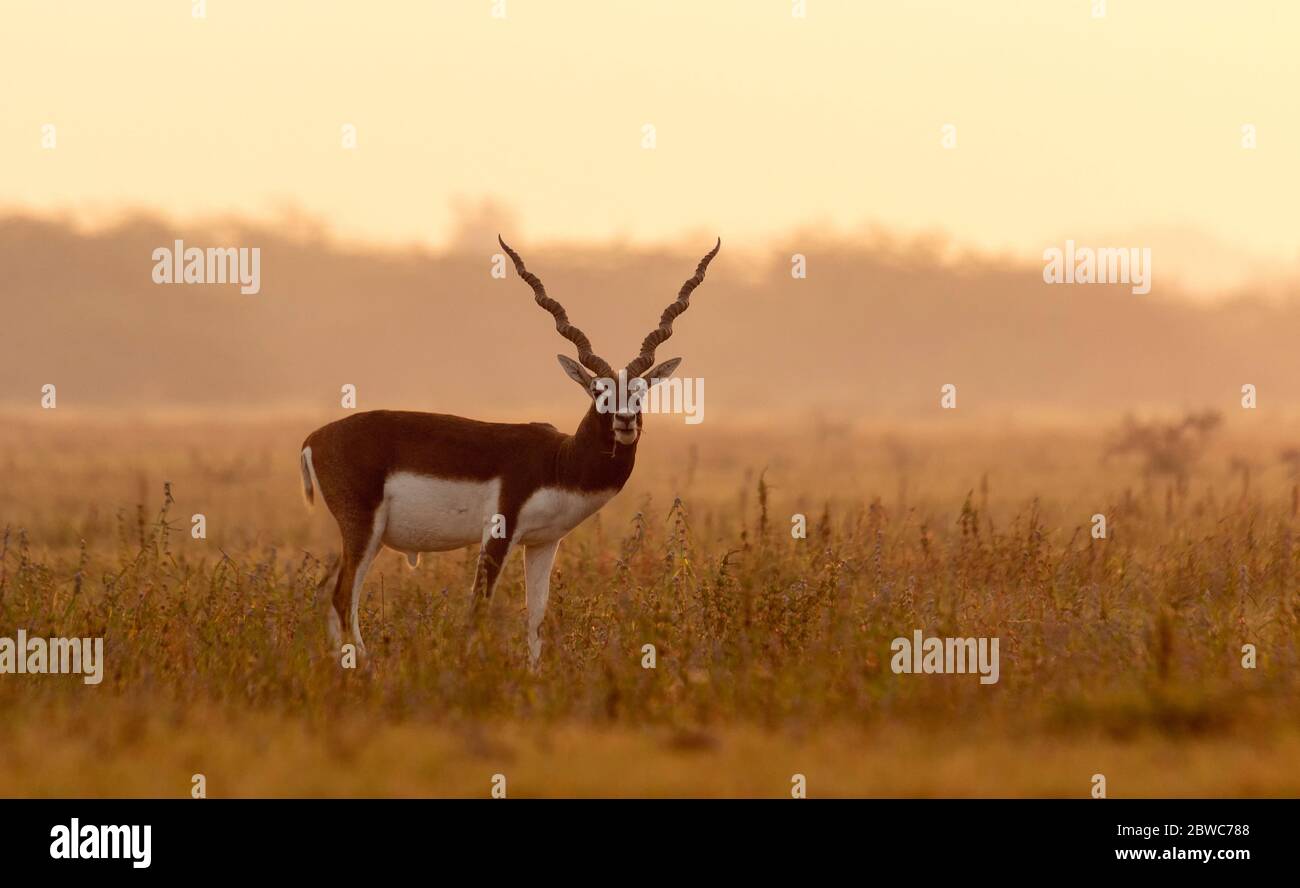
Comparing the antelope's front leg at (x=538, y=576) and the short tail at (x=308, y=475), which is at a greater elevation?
the short tail at (x=308, y=475)

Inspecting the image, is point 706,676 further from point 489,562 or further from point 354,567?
point 354,567

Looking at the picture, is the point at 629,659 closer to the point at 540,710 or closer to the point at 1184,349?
the point at 540,710

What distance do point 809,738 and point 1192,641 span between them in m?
3.84

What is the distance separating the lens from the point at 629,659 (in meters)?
11.5

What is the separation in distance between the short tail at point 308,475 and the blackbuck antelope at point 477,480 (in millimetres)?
202

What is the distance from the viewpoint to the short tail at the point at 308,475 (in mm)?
14109

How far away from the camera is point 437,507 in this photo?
1359 cm

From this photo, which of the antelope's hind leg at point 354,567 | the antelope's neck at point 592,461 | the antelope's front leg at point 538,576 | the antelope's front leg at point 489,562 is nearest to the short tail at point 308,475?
the antelope's hind leg at point 354,567

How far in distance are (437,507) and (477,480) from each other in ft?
1.31

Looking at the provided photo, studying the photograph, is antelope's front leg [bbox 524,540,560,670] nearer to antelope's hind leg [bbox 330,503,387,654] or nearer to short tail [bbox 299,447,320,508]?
antelope's hind leg [bbox 330,503,387,654]

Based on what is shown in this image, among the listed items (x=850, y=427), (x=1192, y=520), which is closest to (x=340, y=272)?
(x=850, y=427)

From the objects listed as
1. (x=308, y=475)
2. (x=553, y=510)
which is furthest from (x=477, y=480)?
(x=308, y=475)

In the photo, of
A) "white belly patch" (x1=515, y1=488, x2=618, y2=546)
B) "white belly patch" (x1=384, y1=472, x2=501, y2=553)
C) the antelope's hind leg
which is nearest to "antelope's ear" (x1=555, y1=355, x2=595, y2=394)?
"white belly patch" (x1=515, y1=488, x2=618, y2=546)

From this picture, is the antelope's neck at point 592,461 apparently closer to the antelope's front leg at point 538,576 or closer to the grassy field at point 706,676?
the grassy field at point 706,676
